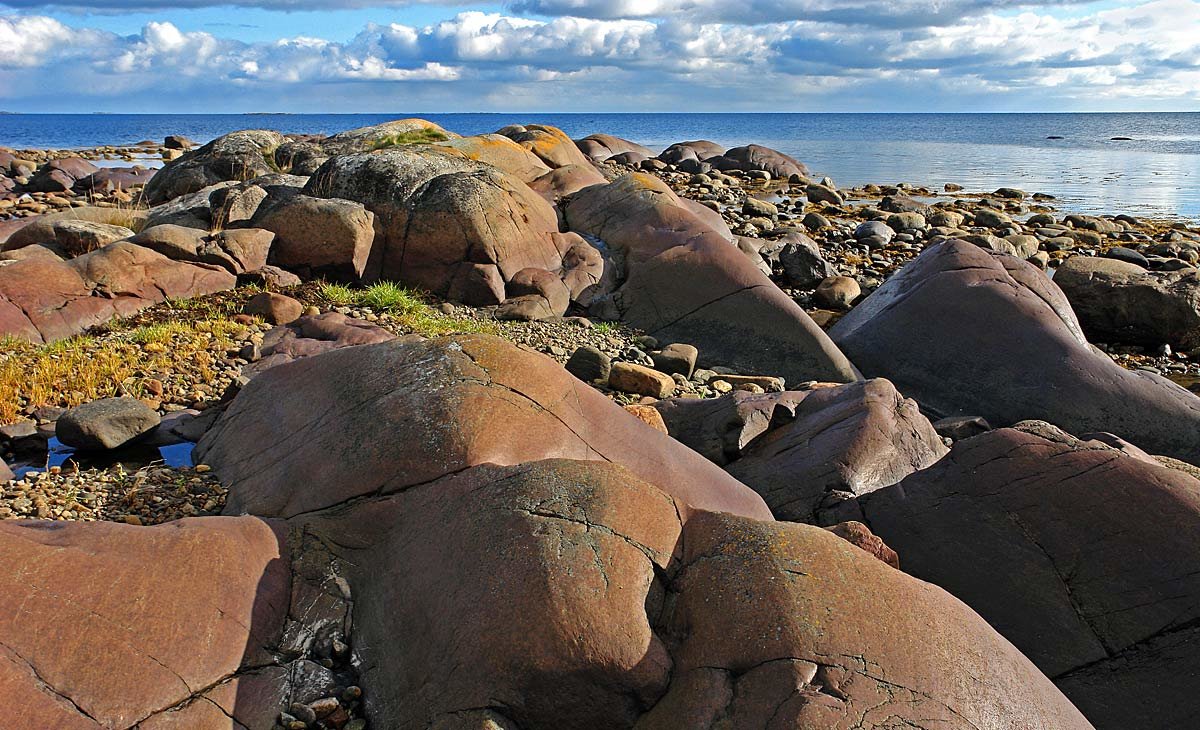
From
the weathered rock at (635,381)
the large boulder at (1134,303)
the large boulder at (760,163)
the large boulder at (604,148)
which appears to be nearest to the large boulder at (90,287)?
the weathered rock at (635,381)

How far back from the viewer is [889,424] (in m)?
7.89

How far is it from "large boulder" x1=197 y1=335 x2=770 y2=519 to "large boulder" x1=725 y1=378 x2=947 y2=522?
88 cm

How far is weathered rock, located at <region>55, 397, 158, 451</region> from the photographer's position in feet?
23.0

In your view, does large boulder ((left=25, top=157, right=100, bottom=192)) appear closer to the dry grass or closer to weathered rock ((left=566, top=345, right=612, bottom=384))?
the dry grass

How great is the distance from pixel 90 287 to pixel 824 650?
9.97 meters

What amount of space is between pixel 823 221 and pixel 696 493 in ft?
67.1

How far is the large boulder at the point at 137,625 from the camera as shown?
363 centimetres

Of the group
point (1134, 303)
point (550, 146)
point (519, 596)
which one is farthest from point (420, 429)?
point (550, 146)

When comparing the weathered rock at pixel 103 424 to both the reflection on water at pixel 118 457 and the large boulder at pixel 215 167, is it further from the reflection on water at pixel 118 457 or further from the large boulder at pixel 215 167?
the large boulder at pixel 215 167

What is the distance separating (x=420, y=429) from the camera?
5.32 metres

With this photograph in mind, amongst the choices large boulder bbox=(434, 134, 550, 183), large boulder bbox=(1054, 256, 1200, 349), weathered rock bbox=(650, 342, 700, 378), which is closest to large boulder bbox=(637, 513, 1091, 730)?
weathered rock bbox=(650, 342, 700, 378)

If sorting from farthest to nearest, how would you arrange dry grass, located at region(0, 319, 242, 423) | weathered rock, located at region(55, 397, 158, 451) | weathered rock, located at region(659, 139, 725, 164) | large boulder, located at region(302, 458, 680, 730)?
weathered rock, located at region(659, 139, 725, 164)
dry grass, located at region(0, 319, 242, 423)
weathered rock, located at region(55, 397, 158, 451)
large boulder, located at region(302, 458, 680, 730)

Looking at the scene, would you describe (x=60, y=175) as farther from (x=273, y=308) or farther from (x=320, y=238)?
(x=273, y=308)

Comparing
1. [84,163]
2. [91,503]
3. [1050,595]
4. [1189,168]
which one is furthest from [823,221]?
[1189,168]
